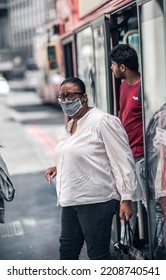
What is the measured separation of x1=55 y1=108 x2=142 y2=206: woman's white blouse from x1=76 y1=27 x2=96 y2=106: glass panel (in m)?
2.30

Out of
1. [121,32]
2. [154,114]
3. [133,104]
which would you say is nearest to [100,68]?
[121,32]

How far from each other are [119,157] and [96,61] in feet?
7.18

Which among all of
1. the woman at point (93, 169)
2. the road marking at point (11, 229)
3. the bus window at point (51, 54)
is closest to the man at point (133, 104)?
the woman at point (93, 169)

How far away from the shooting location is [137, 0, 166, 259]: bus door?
414 centimetres

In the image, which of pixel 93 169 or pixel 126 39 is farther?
pixel 126 39

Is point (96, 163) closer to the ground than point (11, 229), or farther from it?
farther from it

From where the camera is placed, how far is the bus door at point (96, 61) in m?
5.44

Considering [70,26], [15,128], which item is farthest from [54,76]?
[70,26]

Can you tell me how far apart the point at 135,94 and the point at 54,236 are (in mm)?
2395

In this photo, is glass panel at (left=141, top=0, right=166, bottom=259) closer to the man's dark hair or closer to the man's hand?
the man's dark hair

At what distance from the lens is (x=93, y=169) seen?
3941mm

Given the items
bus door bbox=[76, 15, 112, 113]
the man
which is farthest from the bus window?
the man

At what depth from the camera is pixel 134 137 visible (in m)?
4.80

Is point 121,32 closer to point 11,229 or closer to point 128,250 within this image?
point 128,250
